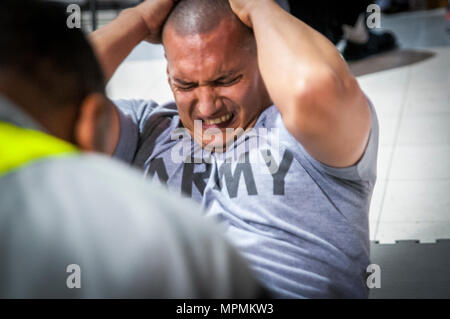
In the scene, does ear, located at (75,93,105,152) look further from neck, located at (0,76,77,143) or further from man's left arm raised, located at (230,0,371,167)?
man's left arm raised, located at (230,0,371,167)

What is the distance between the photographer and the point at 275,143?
1.35 metres

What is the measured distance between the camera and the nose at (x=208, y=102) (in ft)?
4.78

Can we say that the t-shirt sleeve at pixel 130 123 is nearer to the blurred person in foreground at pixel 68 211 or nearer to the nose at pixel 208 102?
the nose at pixel 208 102

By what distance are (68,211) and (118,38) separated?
1.11m

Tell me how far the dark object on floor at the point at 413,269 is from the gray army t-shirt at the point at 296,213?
469 mm

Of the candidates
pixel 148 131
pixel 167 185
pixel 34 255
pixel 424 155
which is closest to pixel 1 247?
pixel 34 255

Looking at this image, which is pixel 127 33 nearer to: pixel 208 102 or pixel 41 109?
pixel 208 102

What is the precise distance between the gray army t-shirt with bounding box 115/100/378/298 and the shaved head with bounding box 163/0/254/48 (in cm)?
23

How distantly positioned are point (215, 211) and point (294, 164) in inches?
7.3

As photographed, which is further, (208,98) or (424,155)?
(424,155)

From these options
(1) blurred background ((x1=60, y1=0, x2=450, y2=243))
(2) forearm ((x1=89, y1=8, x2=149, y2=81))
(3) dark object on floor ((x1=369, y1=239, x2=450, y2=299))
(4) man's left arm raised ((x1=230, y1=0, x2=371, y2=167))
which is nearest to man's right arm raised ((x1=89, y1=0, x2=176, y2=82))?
(2) forearm ((x1=89, y1=8, x2=149, y2=81))

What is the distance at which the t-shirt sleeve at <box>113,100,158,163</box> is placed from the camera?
1.53 metres

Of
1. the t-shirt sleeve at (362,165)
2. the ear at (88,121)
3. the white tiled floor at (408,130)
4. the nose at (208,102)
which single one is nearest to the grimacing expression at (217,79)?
the nose at (208,102)

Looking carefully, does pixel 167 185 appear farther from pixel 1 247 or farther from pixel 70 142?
pixel 1 247
